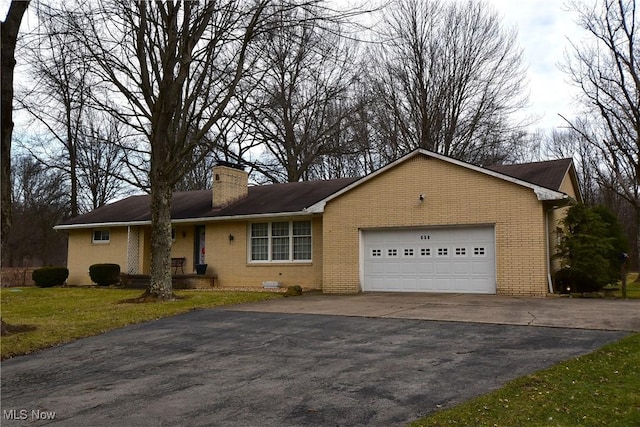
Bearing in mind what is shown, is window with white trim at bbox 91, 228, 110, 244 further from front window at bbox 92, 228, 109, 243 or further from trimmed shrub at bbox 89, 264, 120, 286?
trimmed shrub at bbox 89, 264, 120, 286

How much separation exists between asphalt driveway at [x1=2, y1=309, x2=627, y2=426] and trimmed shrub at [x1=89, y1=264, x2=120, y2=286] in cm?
1255

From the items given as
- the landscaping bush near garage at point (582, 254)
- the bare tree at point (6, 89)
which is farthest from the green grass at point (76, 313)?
the landscaping bush near garage at point (582, 254)

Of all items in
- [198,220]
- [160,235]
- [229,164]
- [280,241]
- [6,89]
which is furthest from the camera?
[229,164]

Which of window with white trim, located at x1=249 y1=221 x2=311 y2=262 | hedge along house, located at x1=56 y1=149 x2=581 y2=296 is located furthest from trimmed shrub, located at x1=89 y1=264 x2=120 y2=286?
window with white trim, located at x1=249 y1=221 x2=311 y2=262

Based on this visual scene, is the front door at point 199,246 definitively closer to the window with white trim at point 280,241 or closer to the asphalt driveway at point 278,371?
the window with white trim at point 280,241

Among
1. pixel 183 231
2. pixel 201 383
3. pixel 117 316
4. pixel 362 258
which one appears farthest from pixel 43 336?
pixel 183 231

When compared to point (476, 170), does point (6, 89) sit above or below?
above

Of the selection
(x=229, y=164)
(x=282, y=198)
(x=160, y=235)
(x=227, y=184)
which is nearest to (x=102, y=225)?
(x=227, y=184)

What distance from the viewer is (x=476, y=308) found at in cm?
1149

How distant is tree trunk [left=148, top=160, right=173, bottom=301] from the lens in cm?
1461

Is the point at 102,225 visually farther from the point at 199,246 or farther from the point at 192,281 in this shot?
the point at 192,281

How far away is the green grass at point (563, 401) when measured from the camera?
172 inches

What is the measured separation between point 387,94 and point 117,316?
2159 centimetres

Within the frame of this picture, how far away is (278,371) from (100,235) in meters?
19.5
